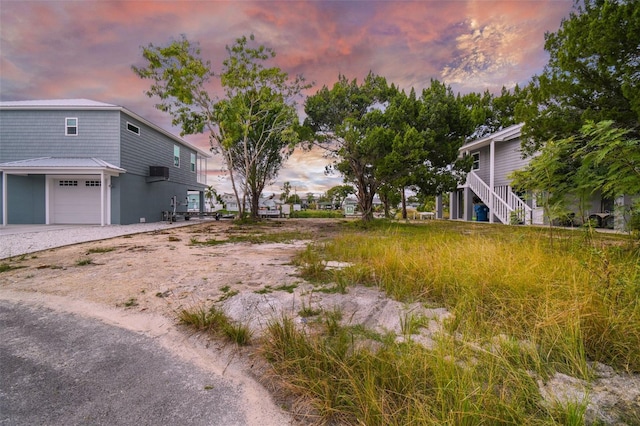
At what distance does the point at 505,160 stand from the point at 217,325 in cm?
1759

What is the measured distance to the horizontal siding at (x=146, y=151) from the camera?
13828mm

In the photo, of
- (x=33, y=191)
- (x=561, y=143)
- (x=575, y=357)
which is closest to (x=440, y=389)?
(x=575, y=357)

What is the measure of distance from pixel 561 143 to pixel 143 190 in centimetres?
1783

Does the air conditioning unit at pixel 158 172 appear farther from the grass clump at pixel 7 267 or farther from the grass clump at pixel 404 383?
the grass clump at pixel 404 383

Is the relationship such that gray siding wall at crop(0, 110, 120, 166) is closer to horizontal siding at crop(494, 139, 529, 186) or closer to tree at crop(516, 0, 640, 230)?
tree at crop(516, 0, 640, 230)

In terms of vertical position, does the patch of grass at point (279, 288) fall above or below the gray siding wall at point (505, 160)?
below

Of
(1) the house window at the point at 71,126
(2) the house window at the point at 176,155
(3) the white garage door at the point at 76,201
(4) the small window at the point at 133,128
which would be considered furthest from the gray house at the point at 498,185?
(1) the house window at the point at 71,126

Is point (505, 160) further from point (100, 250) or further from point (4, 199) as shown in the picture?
point (4, 199)

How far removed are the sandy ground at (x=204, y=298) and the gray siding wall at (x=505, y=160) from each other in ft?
48.0

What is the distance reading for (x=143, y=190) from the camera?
15.2m

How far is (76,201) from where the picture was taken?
1367 cm

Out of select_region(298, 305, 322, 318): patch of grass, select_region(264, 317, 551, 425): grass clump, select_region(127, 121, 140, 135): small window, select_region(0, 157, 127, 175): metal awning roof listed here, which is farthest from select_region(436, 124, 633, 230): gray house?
select_region(127, 121, 140, 135): small window

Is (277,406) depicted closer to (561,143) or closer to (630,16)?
(561,143)

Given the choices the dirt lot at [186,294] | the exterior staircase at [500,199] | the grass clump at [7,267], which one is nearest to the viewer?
the dirt lot at [186,294]
